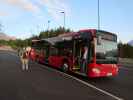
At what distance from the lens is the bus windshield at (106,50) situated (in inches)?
573

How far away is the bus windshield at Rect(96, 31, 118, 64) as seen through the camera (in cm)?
1455

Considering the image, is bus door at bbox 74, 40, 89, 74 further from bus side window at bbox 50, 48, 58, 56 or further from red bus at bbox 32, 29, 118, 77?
bus side window at bbox 50, 48, 58, 56

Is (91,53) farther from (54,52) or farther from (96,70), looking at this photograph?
(54,52)

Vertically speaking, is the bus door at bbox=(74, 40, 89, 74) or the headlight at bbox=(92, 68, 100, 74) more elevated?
the bus door at bbox=(74, 40, 89, 74)

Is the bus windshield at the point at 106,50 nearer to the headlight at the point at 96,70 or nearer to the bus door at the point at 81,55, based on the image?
the headlight at the point at 96,70

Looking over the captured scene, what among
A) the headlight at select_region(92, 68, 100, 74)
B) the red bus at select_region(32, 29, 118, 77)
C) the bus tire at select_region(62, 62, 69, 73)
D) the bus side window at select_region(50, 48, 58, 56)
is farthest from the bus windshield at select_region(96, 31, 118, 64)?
the bus side window at select_region(50, 48, 58, 56)

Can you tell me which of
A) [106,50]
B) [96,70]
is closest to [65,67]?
[96,70]

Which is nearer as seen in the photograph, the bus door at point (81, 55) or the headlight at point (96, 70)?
the headlight at point (96, 70)

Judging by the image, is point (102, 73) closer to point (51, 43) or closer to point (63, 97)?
point (63, 97)

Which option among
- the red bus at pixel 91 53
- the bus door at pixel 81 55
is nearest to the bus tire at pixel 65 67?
the red bus at pixel 91 53

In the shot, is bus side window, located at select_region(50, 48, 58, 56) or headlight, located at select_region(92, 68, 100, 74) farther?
bus side window, located at select_region(50, 48, 58, 56)

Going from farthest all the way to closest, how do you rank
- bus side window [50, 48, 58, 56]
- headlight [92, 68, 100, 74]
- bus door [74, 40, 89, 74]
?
bus side window [50, 48, 58, 56]
bus door [74, 40, 89, 74]
headlight [92, 68, 100, 74]

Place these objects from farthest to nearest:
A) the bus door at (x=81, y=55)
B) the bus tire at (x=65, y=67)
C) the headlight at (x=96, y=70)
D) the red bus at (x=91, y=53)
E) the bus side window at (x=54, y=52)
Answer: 1. the bus side window at (x=54, y=52)
2. the bus tire at (x=65, y=67)
3. the bus door at (x=81, y=55)
4. the red bus at (x=91, y=53)
5. the headlight at (x=96, y=70)

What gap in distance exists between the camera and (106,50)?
14812 millimetres
